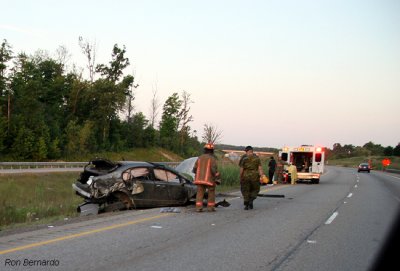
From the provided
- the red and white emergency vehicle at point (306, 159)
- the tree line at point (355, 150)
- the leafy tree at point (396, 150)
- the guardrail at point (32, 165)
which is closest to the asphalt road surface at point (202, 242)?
the red and white emergency vehicle at point (306, 159)

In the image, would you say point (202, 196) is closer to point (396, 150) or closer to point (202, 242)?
point (202, 242)

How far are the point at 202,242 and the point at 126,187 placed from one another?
Answer: 16.5 ft

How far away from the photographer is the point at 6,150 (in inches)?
1891

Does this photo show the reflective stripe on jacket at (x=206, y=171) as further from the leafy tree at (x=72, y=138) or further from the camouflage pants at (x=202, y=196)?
the leafy tree at (x=72, y=138)

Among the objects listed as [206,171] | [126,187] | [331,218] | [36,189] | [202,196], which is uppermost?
[206,171]

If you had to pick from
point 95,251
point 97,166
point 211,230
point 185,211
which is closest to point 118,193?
point 97,166

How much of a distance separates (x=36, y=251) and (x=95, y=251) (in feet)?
3.04

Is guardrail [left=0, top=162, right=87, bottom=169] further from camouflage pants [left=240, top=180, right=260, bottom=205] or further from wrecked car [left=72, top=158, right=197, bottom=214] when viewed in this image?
camouflage pants [left=240, top=180, right=260, bottom=205]

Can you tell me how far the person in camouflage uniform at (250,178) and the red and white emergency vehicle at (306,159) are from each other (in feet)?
58.2

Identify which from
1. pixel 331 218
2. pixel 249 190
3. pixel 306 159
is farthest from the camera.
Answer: pixel 306 159

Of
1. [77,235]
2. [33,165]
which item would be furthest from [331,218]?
[33,165]

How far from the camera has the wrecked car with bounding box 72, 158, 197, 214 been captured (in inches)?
516

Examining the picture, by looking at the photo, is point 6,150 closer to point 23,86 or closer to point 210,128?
point 23,86

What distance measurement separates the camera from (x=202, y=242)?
8859mm
